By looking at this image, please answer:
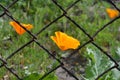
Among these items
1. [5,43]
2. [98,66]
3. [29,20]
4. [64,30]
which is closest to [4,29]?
[5,43]

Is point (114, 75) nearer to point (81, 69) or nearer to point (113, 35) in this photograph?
point (81, 69)

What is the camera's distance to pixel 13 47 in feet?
10.1

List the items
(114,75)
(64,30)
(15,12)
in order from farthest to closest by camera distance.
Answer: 1. (64,30)
2. (15,12)
3. (114,75)

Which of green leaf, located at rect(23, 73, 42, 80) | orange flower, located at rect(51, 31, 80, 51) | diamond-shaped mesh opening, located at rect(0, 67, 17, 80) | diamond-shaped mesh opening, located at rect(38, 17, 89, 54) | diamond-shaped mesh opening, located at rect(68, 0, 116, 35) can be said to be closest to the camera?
orange flower, located at rect(51, 31, 80, 51)

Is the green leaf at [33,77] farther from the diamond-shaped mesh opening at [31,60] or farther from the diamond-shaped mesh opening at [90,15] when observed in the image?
the diamond-shaped mesh opening at [90,15]

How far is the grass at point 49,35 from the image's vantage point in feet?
8.55

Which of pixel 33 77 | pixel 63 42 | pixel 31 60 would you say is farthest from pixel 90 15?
pixel 63 42

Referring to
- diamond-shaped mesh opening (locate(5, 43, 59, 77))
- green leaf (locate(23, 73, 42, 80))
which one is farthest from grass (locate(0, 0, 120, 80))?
green leaf (locate(23, 73, 42, 80))

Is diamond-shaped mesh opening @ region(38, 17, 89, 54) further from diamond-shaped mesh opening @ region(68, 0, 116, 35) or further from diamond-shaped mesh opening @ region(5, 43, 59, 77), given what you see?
diamond-shaped mesh opening @ region(5, 43, 59, 77)

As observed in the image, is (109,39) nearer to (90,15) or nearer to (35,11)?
(90,15)

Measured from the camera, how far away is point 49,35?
3.44m

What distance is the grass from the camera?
2605mm

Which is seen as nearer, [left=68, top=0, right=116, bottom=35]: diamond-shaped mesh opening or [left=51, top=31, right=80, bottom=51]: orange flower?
[left=51, top=31, right=80, bottom=51]: orange flower

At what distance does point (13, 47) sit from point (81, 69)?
0.48 metres
